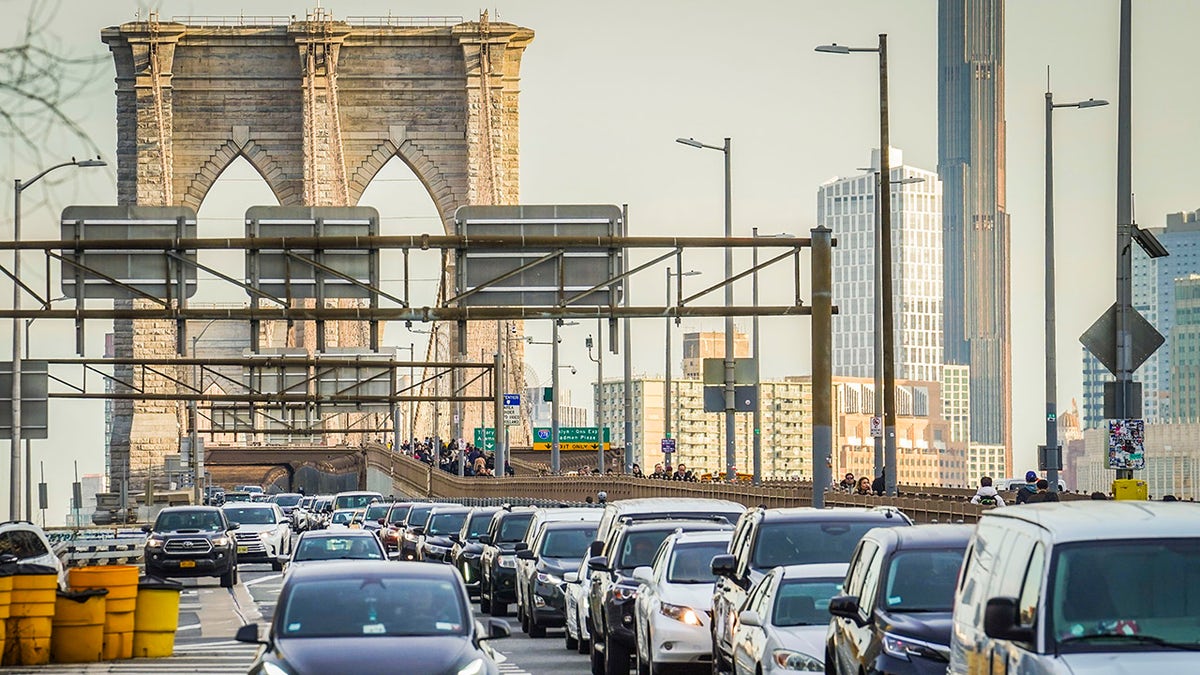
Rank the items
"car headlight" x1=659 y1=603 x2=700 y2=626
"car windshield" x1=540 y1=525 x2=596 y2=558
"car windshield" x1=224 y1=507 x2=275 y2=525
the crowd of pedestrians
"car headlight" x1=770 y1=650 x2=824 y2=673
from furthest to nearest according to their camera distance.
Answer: the crowd of pedestrians → "car windshield" x1=224 y1=507 x2=275 y2=525 → "car windshield" x1=540 y1=525 x2=596 y2=558 → "car headlight" x1=659 y1=603 x2=700 y2=626 → "car headlight" x1=770 y1=650 x2=824 y2=673

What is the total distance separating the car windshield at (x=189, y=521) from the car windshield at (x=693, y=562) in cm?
2406

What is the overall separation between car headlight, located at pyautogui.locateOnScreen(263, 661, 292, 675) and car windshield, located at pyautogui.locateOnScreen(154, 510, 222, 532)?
30.3 meters

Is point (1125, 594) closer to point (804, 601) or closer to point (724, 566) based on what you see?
point (804, 601)

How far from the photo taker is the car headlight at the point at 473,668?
48.1ft

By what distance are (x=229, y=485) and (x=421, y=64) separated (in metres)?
48.3

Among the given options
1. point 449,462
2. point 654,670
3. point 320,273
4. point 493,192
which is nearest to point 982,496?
point 320,273

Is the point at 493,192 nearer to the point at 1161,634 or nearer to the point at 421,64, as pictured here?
the point at 421,64

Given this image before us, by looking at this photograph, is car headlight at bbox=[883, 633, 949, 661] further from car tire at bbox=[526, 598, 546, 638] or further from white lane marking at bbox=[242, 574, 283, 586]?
white lane marking at bbox=[242, 574, 283, 586]

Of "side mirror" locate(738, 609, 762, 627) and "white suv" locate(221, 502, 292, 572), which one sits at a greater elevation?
"side mirror" locate(738, 609, 762, 627)

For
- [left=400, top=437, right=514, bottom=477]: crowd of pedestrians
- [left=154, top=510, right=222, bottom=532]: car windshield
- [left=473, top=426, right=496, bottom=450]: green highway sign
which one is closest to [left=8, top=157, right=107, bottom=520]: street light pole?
[left=154, top=510, right=222, bottom=532]: car windshield

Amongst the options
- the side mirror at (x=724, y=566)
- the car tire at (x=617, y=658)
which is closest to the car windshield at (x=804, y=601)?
the side mirror at (x=724, y=566)

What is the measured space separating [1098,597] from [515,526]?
83.1ft

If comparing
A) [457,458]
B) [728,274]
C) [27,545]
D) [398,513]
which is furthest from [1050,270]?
[457,458]

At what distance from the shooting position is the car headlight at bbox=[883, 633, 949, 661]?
14555 mm
